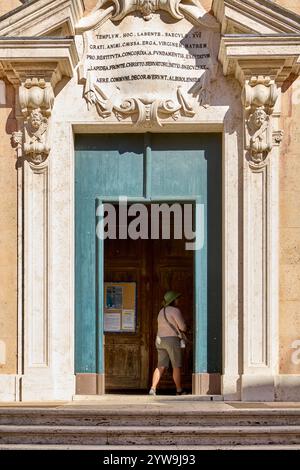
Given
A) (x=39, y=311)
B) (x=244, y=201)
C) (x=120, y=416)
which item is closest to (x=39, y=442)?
Answer: (x=120, y=416)

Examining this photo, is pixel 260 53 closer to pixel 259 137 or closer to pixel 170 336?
pixel 259 137

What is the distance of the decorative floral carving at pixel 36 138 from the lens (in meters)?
16.5

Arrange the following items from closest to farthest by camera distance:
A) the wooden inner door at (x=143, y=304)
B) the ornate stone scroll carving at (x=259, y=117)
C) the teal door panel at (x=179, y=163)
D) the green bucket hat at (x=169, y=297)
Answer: the ornate stone scroll carving at (x=259, y=117), the teal door panel at (x=179, y=163), the green bucket hat at (x=169, y=297), the wooden inner door at (x=143, y=304)

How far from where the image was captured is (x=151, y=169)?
17.2 meters

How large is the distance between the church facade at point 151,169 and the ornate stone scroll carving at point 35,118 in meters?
0.02

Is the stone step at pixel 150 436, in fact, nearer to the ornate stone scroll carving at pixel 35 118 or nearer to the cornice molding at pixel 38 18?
the ornate stone scroll carving at pixel 35 118

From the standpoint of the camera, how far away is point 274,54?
53.2 ft

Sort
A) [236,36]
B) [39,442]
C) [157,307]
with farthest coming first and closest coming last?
1. [157,307]
2. [236,36]
3. [39,442]

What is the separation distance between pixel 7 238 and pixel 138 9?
3.50m

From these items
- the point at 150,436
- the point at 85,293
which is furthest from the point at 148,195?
the point at 150,436

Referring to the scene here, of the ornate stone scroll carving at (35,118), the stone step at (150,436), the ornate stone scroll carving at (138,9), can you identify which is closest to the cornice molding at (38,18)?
the ornate stone scroll carving at (138,9)

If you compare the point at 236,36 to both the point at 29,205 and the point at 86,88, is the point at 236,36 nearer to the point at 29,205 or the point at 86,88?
the point at 86,88

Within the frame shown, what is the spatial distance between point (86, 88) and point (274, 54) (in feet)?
8.29

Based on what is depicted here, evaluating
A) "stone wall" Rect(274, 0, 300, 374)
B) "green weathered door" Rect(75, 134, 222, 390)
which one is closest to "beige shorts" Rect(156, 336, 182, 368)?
"green weathered door" Rect(75, 134, 222, 390)
